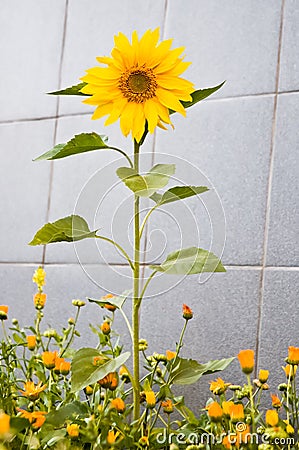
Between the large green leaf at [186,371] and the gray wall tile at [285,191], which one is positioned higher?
the gray wall tile at [285,191]

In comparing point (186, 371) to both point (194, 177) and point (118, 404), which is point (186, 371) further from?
point (194, 177)

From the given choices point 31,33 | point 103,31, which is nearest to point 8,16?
point 31,33

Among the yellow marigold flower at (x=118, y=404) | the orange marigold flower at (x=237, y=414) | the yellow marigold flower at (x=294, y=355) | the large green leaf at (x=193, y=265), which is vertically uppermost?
the large green leaf at (x=193, y=265)

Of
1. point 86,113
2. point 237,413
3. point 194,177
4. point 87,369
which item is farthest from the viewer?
point 86,113

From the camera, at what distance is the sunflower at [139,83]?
2.90 ft

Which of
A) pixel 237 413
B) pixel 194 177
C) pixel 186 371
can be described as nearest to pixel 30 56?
pixel 194 177

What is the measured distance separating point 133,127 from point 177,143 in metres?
0.34

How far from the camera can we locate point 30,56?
1.47 meters

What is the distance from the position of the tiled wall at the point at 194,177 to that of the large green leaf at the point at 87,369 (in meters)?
0.15

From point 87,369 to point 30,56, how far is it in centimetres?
80

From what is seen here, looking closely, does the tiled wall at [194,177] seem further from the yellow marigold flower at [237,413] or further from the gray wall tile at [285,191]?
the yellow marigold flower at [237,413]

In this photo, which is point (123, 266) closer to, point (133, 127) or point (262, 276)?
point (262, 276)

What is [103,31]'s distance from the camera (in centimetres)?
138

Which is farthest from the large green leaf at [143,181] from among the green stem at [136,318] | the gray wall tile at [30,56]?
the gray wall tile at [30,56]
